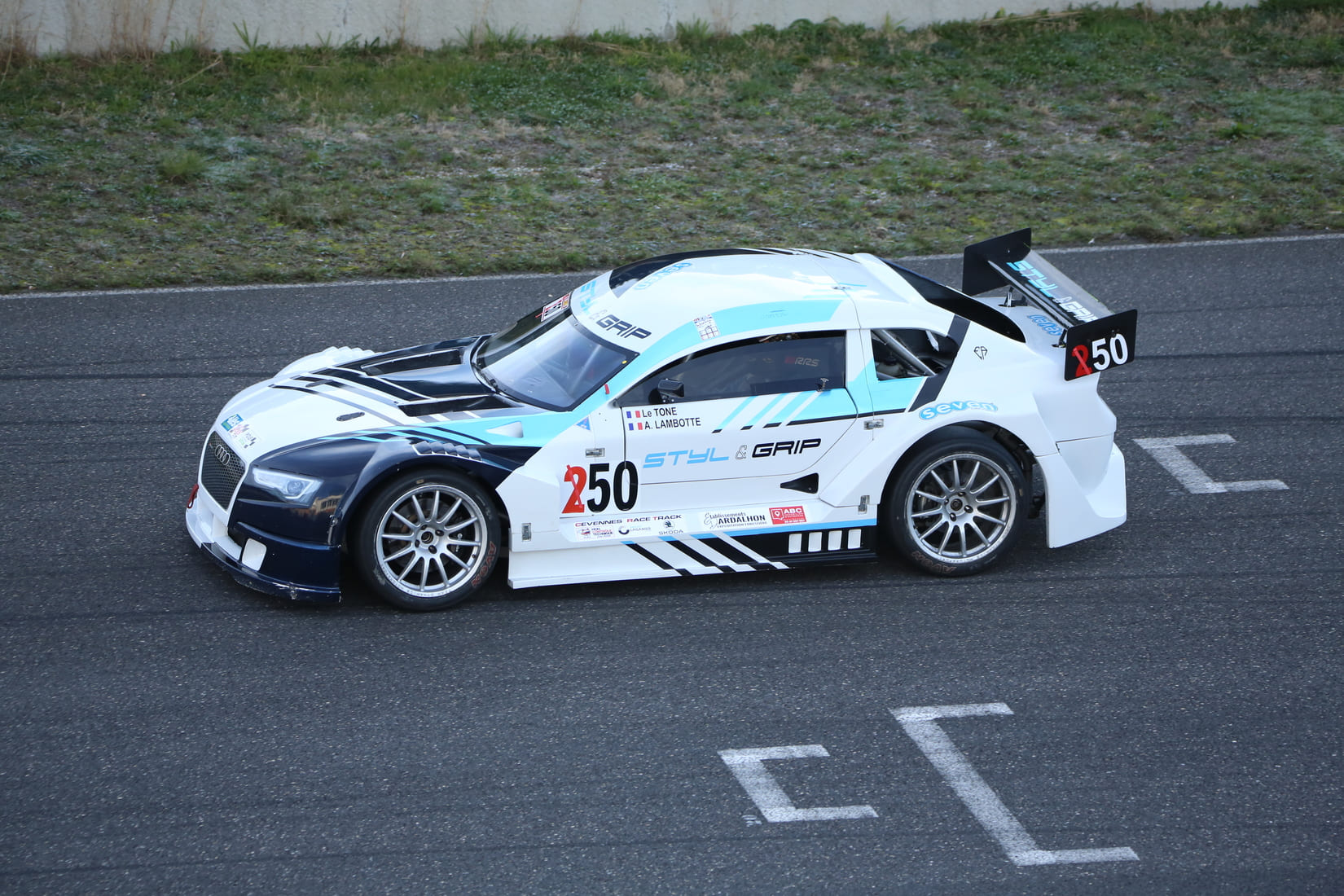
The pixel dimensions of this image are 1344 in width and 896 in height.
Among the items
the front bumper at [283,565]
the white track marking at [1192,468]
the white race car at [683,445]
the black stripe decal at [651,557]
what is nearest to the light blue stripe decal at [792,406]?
the white race car at [683,445]

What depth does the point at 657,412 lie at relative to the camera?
20.6ft

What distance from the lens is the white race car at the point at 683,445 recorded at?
6.14 meters

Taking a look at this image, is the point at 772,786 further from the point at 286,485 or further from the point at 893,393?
the point at 286,485

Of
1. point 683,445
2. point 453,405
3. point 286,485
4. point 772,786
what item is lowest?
point 772,786

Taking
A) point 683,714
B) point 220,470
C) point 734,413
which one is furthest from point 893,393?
point 220,470

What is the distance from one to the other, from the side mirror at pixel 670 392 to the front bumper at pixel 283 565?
1.61 metres

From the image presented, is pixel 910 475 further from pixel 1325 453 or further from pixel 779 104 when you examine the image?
pixel 779 104

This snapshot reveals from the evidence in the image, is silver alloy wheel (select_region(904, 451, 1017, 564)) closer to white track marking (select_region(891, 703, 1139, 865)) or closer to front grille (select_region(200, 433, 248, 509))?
white track marking (select_region(891, 703, 1139, 865))

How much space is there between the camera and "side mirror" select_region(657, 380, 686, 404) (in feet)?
20.7

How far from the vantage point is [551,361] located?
668 cm

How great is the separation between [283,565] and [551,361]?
5.25ft

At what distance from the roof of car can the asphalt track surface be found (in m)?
1.25

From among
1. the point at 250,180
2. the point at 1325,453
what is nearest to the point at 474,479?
the point at 1325,453

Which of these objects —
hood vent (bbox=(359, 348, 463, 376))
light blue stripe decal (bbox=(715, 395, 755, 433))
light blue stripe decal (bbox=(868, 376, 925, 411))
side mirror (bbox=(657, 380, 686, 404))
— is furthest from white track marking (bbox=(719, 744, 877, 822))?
hood vent (bbox=(359, 348, 463, 376))
